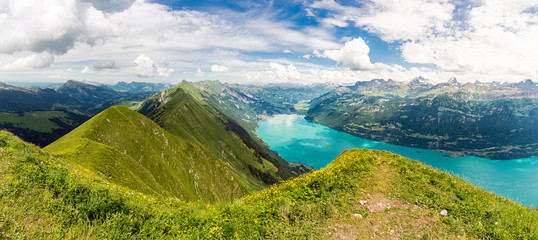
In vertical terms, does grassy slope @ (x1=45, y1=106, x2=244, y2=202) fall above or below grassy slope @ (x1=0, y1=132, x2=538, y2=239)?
below

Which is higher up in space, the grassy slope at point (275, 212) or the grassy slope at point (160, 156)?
the grassy slope at point (275, 212)

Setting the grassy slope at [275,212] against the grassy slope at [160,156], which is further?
the grassy slope at [160,156]

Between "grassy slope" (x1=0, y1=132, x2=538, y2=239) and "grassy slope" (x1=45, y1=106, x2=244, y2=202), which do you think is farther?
"grassy slope" (x1=45, y1=106, x2=244, y2=202)

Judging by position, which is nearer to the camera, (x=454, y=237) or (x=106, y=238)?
(x=106, y=238)

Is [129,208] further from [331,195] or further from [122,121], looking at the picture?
[122,121]

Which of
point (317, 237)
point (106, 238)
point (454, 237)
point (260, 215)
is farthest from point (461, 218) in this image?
point (106, 238)

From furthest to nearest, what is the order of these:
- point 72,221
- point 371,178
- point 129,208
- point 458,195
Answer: point 371,178 < point 458,195 < point 129,208 < point 72,221

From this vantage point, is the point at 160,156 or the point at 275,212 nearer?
the point at 275,212

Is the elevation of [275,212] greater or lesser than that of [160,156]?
greater
